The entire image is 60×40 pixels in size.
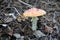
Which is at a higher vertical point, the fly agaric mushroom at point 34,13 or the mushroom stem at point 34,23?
the fly agaric mushroom at point 34,13

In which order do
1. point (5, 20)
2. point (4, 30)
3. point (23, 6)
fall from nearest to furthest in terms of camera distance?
point (4, 30)
point (5, 20)
point (23, 6)

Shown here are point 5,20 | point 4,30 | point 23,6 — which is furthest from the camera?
point 23,6

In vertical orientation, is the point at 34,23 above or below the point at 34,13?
below

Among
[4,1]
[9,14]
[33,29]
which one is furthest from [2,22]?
[4,1]

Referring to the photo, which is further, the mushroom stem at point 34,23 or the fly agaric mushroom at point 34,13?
the mushroom stem at point 34,23

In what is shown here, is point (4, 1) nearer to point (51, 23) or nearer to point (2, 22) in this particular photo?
point (2, 22)

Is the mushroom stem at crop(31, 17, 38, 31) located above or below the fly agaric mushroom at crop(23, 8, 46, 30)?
below

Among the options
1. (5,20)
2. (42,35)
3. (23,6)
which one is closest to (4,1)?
(23,6)

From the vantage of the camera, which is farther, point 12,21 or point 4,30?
point 12,21

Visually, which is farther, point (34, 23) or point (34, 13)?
point (34, 23)

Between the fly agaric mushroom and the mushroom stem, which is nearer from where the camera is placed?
the fly agaric mushroom
